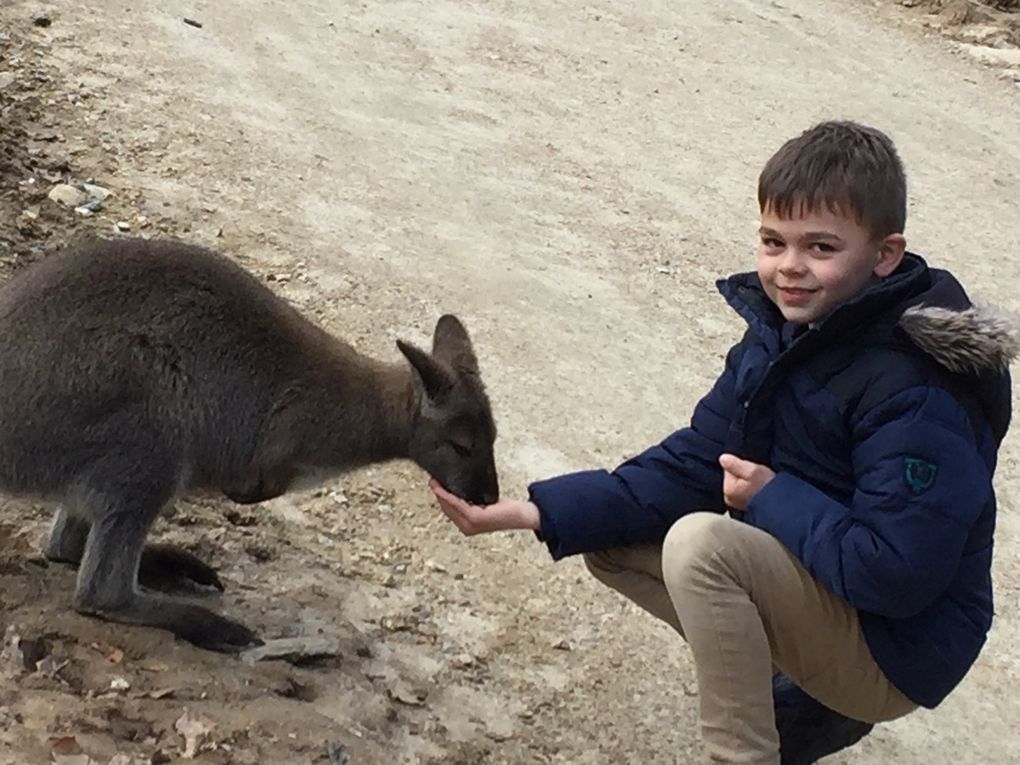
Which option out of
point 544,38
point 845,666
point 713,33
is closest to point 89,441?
point 845,666

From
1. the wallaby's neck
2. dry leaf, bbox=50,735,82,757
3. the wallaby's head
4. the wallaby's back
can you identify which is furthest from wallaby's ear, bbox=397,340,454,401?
dry leaf, bbox=50,735,82,757

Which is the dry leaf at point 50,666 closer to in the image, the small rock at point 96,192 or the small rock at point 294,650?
the small rock at point 294,650

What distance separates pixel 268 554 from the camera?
15.9ft

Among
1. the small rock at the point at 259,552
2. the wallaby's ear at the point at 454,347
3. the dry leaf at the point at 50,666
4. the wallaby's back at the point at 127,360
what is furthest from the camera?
the small rock at the point at 259,552

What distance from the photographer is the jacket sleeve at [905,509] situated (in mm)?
3193

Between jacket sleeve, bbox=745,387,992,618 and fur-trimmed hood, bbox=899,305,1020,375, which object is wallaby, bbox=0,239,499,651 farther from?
fur-trimmed hood, bbox=899,305,1020,375

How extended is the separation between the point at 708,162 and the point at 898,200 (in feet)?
21.2

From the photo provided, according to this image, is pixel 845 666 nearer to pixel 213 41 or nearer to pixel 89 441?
pixel 89 441

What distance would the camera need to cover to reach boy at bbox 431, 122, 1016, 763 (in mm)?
3246

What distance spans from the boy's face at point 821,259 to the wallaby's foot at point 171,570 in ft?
6.87

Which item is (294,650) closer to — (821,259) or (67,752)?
(67,752)

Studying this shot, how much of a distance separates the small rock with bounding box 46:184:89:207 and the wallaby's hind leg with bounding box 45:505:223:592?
2.84 meters

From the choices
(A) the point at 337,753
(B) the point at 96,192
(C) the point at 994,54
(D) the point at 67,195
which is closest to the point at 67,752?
(A) the point at 337,753

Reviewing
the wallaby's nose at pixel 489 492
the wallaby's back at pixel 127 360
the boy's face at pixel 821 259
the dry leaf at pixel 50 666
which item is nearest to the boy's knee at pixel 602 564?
the wallaby's nose at pixel 489 492
